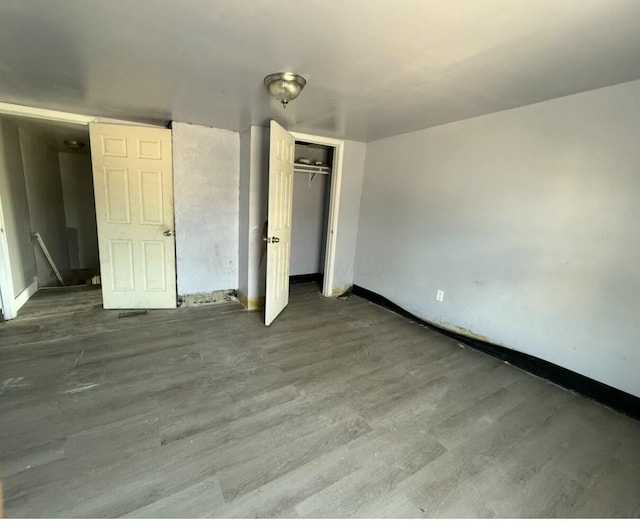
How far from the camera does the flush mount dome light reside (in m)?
1.90

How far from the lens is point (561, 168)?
7.37 feet

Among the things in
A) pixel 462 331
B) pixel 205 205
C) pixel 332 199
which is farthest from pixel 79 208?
pixel 462 331

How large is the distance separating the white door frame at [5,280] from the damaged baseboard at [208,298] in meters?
1.50

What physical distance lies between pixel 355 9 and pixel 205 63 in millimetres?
972

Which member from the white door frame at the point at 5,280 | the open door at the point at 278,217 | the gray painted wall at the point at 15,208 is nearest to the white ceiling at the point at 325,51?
the open door at the point at 278,217

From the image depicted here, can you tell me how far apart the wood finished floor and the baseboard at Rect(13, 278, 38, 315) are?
0.47m

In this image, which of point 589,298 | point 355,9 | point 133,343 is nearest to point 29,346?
point 133,343

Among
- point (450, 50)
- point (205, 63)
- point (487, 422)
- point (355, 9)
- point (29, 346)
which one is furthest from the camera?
point (29, 346)

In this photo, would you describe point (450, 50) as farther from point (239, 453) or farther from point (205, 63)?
point (239, 453)

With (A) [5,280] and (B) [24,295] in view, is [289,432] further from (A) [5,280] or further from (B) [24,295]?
(B) [24,295]

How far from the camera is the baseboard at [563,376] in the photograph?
2070 millimetres

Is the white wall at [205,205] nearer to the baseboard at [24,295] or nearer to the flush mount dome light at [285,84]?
the baseboard at [24,295]

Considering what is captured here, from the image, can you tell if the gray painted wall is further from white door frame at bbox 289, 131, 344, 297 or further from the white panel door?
white door frame at bbox 289, 131, 344, 297

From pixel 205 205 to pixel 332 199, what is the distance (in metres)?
1.54
